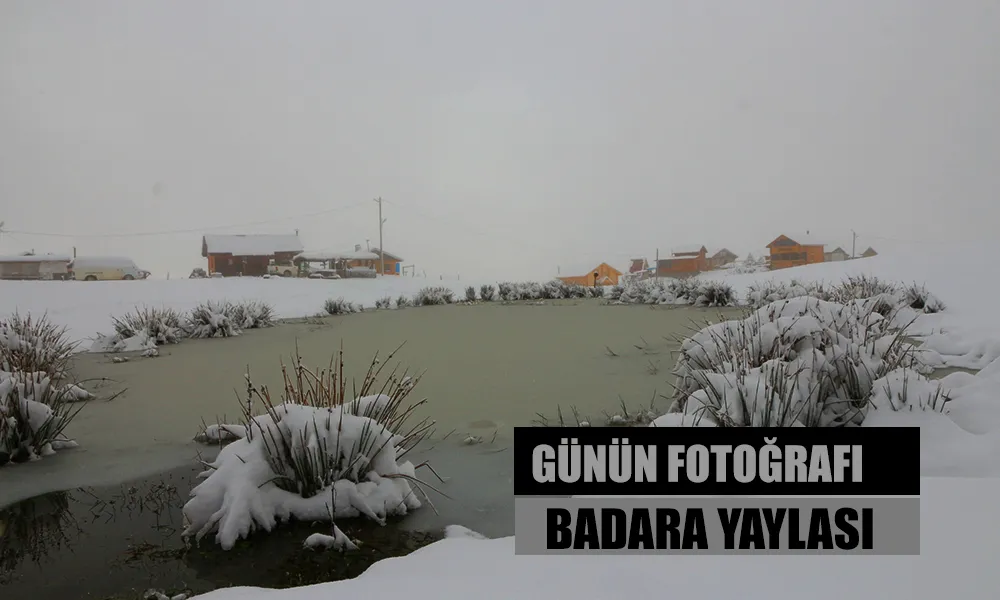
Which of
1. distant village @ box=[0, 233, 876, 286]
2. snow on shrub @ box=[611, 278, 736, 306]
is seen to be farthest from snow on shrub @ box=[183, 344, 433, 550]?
distant village @ box=[0, 233, 876, 286]

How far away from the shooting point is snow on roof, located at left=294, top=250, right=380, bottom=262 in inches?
1350

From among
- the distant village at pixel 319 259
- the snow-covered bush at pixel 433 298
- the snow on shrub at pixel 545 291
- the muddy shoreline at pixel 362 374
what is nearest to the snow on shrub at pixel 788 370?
the muddy shoreline at pixel 362 374

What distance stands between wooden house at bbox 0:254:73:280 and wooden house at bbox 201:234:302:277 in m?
7.78

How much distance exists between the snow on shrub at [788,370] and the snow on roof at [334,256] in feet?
108

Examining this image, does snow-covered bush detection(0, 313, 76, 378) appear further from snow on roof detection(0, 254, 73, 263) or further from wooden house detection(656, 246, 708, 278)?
wooden house detection(656, 246, 708, 278)

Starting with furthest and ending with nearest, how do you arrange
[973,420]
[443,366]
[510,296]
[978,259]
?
[510,296], [978,259], [443,366], [973,420]

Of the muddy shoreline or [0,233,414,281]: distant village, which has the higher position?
[0,233,414,281]: distant village

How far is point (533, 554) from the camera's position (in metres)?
1.47

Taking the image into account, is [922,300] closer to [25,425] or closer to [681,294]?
[681,294]

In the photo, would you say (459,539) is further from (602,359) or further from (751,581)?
(602,359)

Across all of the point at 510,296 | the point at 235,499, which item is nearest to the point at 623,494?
the point at 235,499

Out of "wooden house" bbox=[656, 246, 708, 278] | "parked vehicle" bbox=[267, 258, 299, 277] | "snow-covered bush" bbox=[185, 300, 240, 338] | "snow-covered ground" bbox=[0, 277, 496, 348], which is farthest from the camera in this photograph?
"wooden house" bbox=[656, 246, 708, 278]

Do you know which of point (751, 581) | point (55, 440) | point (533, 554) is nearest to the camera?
point (751, 581)

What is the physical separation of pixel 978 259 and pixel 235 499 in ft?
43.7
